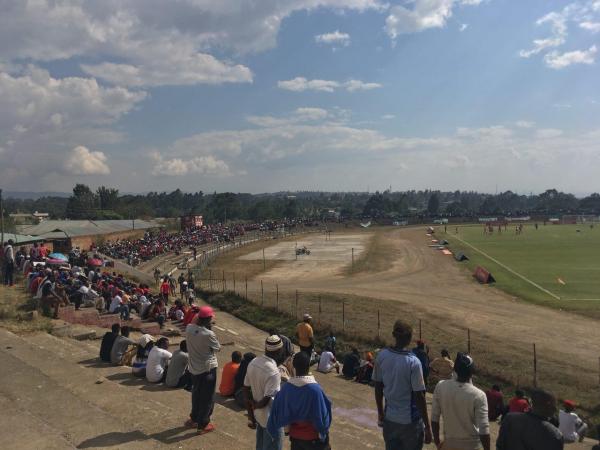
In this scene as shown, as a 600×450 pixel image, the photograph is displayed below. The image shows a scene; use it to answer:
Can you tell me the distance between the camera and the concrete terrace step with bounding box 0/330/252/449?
276 inches

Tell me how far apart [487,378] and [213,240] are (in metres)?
65.2

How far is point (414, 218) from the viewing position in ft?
484

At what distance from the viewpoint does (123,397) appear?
871 cm

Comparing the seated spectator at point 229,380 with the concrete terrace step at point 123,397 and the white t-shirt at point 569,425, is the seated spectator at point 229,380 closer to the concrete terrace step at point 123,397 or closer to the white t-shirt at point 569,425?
the concrete terrace step at point 123,397

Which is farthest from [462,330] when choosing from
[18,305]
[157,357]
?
[18,305]

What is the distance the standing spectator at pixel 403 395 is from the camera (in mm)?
5105

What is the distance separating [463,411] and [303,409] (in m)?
1.64

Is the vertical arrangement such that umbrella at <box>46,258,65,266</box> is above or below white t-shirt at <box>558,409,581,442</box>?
above

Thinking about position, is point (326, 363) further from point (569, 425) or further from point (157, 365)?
point (569, 425)

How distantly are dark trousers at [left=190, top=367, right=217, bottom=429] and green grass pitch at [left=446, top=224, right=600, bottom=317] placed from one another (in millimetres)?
27625

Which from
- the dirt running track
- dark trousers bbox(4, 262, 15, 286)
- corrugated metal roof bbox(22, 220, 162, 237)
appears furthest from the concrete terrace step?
corrugated metal roof bbox(22, 220, 162, 237)

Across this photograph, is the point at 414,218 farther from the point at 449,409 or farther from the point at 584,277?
the point at 449,409

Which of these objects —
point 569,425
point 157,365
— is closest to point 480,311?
point 569,425

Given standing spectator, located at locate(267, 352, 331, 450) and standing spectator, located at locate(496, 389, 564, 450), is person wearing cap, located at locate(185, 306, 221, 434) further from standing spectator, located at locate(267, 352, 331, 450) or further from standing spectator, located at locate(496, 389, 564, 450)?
standing spectator, located at locate(496, 389, 564, 450)
